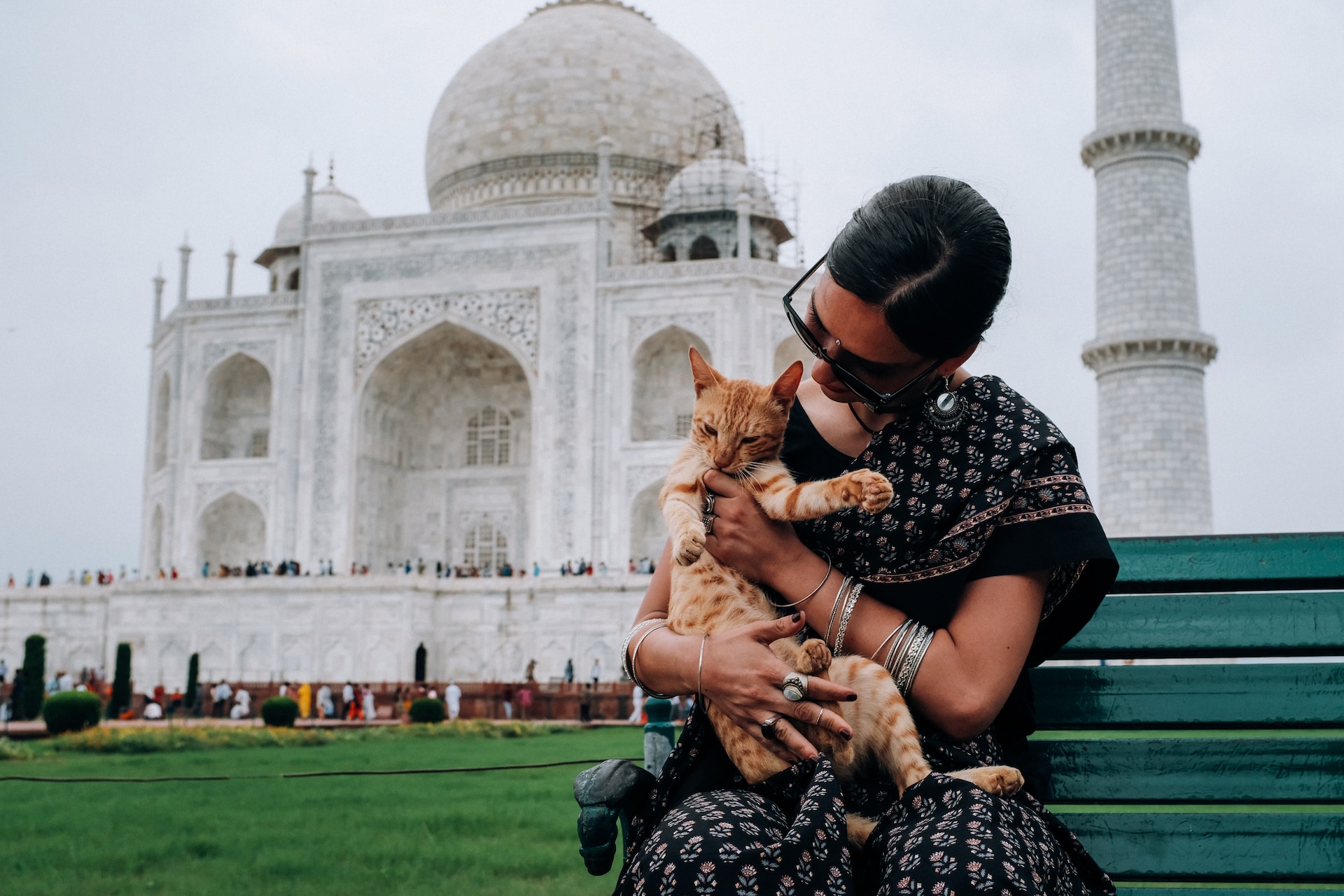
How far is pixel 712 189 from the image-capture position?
19.7 metres

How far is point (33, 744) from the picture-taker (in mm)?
8750

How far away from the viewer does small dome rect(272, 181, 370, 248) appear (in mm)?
22562

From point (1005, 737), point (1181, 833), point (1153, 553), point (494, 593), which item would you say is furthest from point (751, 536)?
point (494, 593)

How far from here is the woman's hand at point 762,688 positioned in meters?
1.38

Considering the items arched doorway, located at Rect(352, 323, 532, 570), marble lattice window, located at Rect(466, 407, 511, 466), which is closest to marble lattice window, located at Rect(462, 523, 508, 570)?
arched doorway, located at Rect(352, 323, 532, 570)

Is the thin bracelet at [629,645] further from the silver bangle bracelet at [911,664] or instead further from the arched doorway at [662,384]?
the arched doorway at [662,384]

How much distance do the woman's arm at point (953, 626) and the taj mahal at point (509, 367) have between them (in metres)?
11.7

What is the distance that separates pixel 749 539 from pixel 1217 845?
Answer: 0.73 metres

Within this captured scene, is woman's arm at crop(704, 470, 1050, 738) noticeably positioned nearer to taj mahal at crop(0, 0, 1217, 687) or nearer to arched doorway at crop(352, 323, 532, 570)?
taj mahal at crop(0, 0, 1217, 687)

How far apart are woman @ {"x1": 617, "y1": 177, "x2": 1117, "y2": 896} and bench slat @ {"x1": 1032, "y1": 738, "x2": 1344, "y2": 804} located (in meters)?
0.12

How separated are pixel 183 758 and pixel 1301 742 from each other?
24.6ft

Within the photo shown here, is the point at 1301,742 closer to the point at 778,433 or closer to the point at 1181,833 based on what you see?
the point at 1181,833

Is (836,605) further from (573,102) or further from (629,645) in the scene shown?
(573,102)

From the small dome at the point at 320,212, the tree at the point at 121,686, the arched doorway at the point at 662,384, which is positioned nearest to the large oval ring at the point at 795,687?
the tree at the point at 121,686
